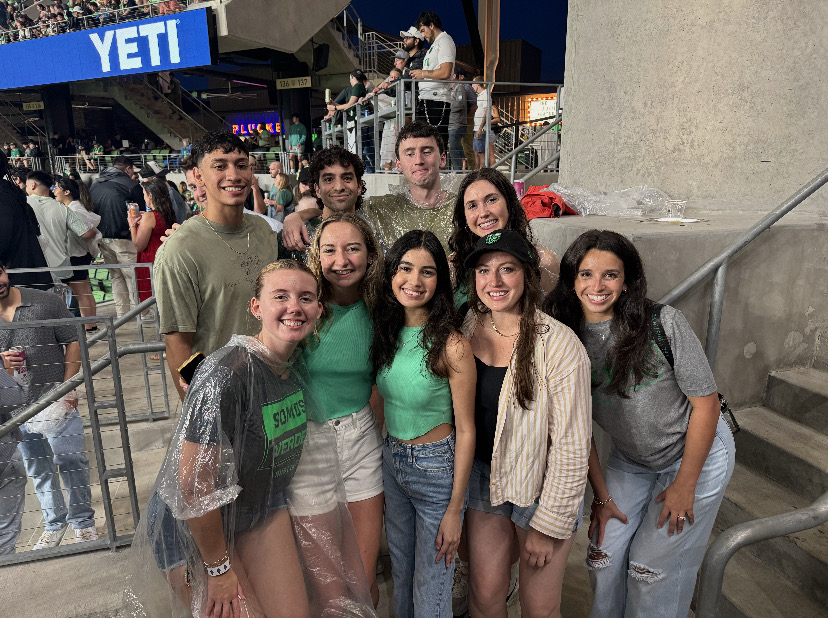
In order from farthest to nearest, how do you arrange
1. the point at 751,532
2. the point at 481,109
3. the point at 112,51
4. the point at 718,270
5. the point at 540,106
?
the point at 540,106, the point at 112,51, the point at 481,109, the point at 718,270, the point at 751,532

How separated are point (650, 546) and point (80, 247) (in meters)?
7.12

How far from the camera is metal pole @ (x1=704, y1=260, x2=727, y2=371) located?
2818mm

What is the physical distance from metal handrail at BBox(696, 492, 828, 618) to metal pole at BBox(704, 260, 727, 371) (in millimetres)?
1578

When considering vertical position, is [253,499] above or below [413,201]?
below

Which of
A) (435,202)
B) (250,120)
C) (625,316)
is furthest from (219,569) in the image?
(250,120)

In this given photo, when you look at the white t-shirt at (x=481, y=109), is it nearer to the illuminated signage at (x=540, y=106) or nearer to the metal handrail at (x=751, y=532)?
the metal handrail at (x=751, y=532)

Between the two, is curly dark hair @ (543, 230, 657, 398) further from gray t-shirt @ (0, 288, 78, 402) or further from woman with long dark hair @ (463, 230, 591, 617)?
gray t-shirt @ (0, 288, 78, 402)

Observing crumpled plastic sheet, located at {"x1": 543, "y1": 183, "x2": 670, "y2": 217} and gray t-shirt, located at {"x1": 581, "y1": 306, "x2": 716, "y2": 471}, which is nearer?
gray t-shirt, located at {"x1": 581, "y1": 306, "x2": 716, "y2": 471}

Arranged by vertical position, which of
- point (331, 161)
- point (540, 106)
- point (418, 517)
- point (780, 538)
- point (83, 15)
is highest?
point (83, 15)

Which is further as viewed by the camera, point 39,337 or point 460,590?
point 39,337

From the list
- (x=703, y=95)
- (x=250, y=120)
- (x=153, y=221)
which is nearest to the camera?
(x=703, y=95)

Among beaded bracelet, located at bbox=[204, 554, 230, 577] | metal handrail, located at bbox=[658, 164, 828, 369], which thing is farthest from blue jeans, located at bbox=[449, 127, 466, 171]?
beaded bracelet, located at bbox=[204, 554, 230, 577]

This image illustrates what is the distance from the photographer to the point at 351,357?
2.12 m

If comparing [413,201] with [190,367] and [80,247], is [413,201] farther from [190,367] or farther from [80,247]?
[80,247]
